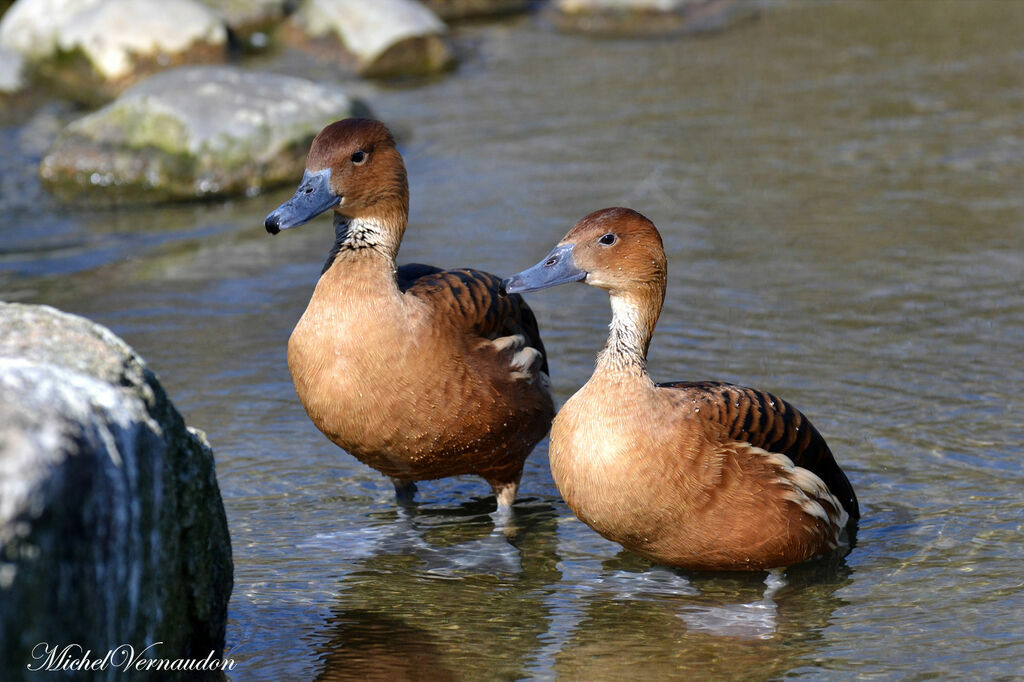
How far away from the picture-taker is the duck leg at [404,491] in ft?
18.8

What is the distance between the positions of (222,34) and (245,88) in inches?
116

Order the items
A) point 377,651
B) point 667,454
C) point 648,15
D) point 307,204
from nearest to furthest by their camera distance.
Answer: point 377,651
point 667,454
point 307,204
point 648,15

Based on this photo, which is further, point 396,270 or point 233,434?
point 233,434

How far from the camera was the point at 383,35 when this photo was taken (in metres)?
13.4

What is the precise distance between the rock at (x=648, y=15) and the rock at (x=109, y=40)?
Answer: 4164 mm

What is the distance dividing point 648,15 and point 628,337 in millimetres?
10475

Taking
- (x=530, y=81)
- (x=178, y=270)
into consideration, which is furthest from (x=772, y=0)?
(x=178, y=270)

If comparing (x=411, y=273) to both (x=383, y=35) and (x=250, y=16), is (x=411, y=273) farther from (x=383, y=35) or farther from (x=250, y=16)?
(x=250, y=16)

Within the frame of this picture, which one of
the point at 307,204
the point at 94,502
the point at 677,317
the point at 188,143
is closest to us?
the point at 94,502

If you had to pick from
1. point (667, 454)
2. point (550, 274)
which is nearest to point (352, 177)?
point (550, 274)

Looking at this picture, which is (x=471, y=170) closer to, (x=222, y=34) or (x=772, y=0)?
(x=222, y=34)

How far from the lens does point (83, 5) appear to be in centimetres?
1316

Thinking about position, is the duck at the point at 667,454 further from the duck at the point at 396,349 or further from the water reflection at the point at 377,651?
the water reflection at the point at 377,651
